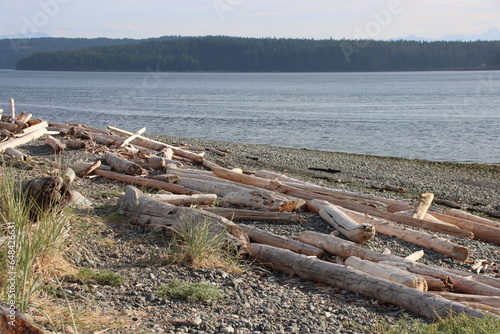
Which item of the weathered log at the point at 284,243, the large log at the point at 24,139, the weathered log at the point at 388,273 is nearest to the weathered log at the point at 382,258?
the weathered log at the point at 284,243

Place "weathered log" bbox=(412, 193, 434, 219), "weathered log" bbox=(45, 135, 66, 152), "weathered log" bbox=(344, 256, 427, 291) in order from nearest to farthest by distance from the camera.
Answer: "weathered log" bbox=(344, 256, 427, 291), "weathered log" bbox=(412, 193, 434, 219), "weathered log" bbox=(45, 135, 66, 152)

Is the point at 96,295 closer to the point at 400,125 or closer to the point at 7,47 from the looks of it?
the point at 400,125

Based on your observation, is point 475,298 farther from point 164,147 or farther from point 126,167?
point 164,147

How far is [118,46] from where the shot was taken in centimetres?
17812

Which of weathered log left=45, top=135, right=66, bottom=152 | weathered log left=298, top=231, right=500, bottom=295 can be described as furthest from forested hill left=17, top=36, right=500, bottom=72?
weathered log left=298, top=231, right=500, bottom=295

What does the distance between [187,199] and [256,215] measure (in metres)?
1.27

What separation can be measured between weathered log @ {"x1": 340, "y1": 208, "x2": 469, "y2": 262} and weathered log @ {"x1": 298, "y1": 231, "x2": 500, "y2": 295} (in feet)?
4.31

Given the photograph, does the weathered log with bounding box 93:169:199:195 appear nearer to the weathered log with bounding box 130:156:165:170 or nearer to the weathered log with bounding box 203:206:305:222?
the weathered log with bounding box 130:156:165:170

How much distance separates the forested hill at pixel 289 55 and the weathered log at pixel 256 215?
156m

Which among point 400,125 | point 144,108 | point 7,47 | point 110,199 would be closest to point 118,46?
point 7,47

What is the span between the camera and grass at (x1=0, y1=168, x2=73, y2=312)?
4.58 m

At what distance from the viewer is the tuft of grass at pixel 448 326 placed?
4.91 metres

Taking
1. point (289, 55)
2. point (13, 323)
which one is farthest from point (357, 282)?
point (289, 55)

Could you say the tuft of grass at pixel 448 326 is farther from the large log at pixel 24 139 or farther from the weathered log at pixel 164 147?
the large log at pixel 24 139
